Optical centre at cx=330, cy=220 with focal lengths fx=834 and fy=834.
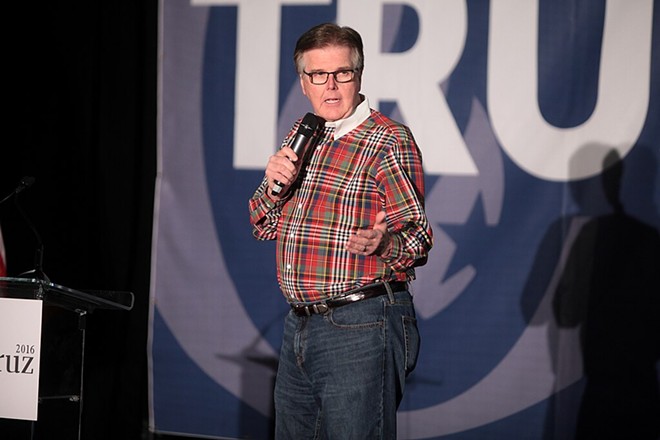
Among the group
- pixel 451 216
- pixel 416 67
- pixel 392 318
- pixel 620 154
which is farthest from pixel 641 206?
pixel 392 318

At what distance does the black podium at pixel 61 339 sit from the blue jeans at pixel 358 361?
0.88m

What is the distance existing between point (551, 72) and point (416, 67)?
597 millimetres

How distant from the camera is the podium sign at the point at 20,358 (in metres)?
2.59

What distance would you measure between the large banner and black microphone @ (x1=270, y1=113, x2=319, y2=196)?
1.72 meters

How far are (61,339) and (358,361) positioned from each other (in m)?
1.17

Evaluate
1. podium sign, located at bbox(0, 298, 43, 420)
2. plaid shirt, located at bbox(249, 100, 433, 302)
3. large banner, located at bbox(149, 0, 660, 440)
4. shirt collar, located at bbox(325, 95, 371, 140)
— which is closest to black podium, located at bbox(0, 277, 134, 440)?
podium sign, located at bbox(0, 298, 43, 420)

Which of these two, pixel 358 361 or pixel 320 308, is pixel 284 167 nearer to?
pixel 320 308

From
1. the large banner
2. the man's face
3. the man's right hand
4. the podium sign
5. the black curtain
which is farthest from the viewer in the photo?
the black curtain

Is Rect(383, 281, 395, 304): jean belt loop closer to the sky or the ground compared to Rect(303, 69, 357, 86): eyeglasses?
closer to the ground

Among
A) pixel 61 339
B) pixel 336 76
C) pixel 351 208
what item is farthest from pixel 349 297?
pixel 61 339

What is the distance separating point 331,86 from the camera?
2184mm

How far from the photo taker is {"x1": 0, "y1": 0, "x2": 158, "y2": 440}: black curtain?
4125mm

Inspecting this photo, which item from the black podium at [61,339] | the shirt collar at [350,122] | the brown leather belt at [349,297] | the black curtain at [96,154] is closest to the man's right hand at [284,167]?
the shirt collar at [350,122]

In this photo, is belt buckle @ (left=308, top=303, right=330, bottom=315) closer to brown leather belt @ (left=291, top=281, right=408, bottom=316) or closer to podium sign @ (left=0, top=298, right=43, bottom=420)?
brown leather belt @ (left=291, top=281, right=408, bottom=316)
